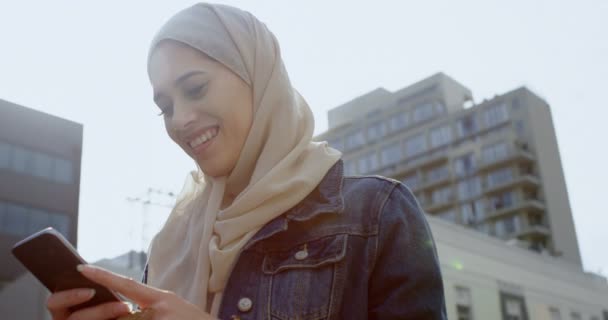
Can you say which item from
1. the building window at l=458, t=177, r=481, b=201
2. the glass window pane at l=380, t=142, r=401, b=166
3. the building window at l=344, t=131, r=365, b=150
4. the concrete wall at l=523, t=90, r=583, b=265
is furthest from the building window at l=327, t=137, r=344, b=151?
the concrete wall at l=523, t=90, r=583, b=265

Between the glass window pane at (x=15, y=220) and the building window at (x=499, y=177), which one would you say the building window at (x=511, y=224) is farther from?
the glass window pane at (x=15, y=220)

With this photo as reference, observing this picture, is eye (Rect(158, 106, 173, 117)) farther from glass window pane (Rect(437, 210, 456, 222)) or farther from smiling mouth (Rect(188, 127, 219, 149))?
glass window pane (Rect(437, 210, 456, 222))

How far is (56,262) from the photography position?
102 cm

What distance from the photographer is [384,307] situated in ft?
3.67

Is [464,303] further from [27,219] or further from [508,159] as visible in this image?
[508,159]

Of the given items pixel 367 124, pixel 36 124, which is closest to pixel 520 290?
pixel 36 124

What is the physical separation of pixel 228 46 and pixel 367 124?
118ft

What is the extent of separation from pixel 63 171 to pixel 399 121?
34.2m

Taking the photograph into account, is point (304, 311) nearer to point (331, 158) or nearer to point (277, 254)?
point (277, 254)

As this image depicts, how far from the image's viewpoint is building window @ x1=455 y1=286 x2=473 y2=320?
1242cm

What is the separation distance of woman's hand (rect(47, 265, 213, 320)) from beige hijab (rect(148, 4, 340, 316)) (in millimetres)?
211

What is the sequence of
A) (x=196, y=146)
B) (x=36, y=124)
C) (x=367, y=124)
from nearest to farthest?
1. (x=196, y=146)
2. (x=36, y=124)
3. (x=367, y=124)

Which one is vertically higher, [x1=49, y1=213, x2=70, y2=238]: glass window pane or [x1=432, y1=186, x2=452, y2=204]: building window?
[x1=432, y1=186, x2=452, y2=204]: building window

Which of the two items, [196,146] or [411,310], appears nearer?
[411,310]
